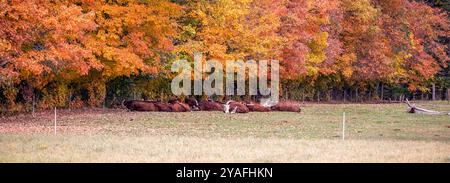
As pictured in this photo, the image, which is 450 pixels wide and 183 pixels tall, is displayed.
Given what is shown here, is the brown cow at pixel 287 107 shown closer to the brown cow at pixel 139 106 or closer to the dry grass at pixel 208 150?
the brown cow at pixel 139 106

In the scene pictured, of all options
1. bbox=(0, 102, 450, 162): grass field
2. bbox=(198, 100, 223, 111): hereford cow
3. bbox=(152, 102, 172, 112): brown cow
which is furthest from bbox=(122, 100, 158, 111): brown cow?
bbox=(0, 102, 450, 162): grass field

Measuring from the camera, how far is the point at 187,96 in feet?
199

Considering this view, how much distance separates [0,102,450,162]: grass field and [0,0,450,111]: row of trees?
4098 millimetres

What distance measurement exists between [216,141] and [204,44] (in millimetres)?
27802

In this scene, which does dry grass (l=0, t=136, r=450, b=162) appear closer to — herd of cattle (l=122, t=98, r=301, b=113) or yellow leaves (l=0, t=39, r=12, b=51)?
yellow leaves (l=0, t=39, r=12, b=51)

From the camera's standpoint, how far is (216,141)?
25734 millimetres

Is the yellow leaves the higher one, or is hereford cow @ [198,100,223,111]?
the yellow leaves

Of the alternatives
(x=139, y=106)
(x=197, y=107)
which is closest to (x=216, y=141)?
(x=139, y=106)

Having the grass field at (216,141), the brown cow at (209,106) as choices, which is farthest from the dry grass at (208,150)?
the brown cow at (209,106)

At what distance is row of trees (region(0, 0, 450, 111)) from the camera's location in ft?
126

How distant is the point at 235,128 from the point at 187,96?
26643mm

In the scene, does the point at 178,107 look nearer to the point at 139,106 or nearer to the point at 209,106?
the point at 139,106
